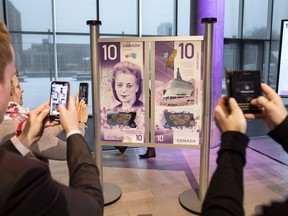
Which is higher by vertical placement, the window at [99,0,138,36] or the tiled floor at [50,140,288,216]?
the window at [99,0,138,36]

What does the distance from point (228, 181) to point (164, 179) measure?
2.36 meters

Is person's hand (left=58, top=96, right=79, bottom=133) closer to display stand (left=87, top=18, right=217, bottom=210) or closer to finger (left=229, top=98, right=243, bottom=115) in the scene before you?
finger (left=229, top=98, right=243, bottom=115)

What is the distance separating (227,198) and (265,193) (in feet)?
7.47

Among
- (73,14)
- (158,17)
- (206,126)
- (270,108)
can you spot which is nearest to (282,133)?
(270,108)

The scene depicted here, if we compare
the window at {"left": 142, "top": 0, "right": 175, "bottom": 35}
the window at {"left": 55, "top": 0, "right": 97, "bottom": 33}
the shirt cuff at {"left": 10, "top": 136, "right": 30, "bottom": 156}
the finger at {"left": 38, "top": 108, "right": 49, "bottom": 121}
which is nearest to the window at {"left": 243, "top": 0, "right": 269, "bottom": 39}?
the window at {"left": 142, "top": 0, "right": 175, "bottom": 35}

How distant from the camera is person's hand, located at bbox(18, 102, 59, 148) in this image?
1153mm

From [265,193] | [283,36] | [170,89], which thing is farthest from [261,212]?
[283,36]

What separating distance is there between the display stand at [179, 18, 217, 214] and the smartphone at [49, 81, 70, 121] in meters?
1.20

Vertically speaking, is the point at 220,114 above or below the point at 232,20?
below

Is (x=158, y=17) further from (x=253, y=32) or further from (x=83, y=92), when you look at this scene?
(x=83, y=92)

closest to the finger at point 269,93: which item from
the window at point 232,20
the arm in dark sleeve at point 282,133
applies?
the arm in dark sleeve at point 282,133

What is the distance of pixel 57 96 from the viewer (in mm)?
1396

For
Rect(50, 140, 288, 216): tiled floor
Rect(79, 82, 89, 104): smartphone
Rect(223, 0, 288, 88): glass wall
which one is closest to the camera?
Rect(79, 82, 89, 104): smartphone

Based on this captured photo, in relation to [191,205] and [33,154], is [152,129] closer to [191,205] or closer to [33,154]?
[191,205]
